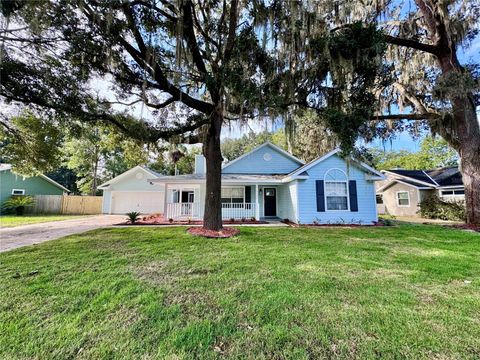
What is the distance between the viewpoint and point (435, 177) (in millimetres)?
17391

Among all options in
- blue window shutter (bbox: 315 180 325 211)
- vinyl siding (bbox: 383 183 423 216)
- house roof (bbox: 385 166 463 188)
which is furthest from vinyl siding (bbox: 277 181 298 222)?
house roof (bbox: 385 166 463 188)

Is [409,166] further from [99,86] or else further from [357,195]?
[99,86]

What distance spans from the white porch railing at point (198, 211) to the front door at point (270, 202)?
1555 mm

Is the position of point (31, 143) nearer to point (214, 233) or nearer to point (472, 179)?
point (214, 233)

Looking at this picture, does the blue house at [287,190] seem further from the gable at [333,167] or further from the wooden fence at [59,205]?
the wooden fence at [59,205]

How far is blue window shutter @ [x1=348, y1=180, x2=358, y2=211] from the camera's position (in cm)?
1123

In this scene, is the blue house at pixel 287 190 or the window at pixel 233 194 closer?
the blue house at pixel 287 190

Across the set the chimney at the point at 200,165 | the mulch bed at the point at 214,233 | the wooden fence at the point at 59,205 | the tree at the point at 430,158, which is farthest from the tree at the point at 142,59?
the tree at the point at 430,158

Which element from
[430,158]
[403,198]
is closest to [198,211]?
[403,198]

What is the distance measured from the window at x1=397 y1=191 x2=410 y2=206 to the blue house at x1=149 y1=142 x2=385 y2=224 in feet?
28.1

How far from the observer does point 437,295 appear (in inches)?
123

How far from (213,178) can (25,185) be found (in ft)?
67.2

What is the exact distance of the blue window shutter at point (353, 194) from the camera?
442 inches

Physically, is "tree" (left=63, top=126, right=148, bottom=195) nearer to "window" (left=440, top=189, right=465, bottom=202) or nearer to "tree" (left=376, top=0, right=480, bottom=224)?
"tree" (left=376, top=0, right=480, bottom=224)
